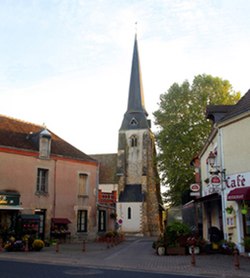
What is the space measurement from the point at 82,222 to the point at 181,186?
28.4ft

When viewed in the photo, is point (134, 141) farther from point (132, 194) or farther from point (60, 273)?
point (60, 273)

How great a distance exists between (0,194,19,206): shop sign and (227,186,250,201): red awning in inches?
481

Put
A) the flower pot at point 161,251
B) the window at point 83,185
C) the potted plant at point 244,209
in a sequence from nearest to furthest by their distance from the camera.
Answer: the potted plant at point 244,209
the flower pot at point 161,251
the window at point 83,185

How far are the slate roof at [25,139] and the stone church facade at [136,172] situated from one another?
21082 millimetres

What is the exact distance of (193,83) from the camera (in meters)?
32.2

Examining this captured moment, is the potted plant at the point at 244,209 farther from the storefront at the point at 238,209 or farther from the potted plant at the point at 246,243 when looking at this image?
the potted plant at the point at 246,243

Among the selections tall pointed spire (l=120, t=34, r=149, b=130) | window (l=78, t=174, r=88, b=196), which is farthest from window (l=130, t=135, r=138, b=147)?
window (l=78, t=174, r=88, b=196)

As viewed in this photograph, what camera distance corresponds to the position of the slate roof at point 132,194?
4856 cm

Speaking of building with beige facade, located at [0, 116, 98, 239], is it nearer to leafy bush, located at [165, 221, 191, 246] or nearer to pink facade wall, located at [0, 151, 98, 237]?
pink facade wall, located at [0, 151, 98, 237]

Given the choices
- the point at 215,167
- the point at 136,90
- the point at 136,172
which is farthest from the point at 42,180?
the point at 136,90

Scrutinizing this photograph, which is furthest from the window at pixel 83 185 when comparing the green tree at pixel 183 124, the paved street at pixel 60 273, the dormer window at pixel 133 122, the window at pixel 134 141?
the dormer window at pixel 133 122

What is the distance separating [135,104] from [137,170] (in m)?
10.2

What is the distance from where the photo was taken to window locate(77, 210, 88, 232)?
82.3ft

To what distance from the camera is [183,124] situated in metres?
30.6
